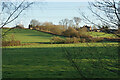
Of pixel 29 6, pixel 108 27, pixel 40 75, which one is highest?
pixel 29 6

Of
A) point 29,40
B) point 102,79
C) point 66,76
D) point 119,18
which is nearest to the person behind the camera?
point 119,18

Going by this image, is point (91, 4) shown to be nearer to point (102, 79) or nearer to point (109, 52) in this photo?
point (109, 52)

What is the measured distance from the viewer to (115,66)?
11.2ft

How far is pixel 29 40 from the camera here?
21203 mm

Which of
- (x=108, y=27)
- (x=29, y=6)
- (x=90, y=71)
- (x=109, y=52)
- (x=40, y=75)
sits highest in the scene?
(x=29, y=6)

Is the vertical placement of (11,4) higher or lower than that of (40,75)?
higher

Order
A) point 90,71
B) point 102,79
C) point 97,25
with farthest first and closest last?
point 102,79
point 90,71
point 97,25

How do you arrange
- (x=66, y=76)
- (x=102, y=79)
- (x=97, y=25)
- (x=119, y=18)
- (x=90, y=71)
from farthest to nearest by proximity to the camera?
1. (x=66, y=76)
2. (x=102, y=79)
3. (x=90, y=71)
4. (x=97, y=25)
5. (x=119, y=18)

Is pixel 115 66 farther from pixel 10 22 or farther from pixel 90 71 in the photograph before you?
pixel 10 22

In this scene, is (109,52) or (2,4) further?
(109,52)

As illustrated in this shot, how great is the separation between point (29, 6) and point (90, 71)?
1.86m

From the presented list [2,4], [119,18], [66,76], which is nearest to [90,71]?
[119,18]

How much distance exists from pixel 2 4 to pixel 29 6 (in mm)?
501

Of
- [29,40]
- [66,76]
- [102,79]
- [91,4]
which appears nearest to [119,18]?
[91,4]
